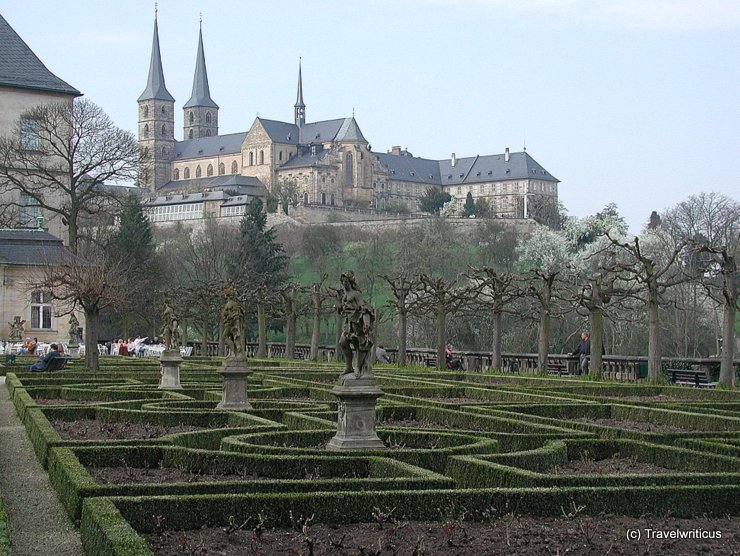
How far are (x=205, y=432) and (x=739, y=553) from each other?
753cm

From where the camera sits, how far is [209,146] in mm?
166250

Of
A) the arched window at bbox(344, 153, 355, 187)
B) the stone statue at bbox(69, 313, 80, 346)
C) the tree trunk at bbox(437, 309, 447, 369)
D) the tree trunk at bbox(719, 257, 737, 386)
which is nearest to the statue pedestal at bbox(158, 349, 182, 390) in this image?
the tree trunk at bbox(437, 309, 447, 369)

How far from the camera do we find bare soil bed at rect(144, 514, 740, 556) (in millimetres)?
8498

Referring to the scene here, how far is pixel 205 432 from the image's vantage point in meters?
14.3

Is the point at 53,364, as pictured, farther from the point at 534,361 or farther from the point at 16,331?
the point at 16,331

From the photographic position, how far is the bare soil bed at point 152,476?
1163 centimetres

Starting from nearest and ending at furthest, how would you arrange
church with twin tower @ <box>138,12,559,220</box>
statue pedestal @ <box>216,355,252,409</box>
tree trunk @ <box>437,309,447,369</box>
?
statue pedestal @ <box>216,355,252,409</box>, tree trunk @ <box>437,309,447,369</box>, church with twin tower @ <box>138,12,559,220</box>

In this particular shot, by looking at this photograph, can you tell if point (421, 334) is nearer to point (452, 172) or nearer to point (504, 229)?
point (504, 229)

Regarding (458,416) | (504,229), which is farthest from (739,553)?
(504,229)

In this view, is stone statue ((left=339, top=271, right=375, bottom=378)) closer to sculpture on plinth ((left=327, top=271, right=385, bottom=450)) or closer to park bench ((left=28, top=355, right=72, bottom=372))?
sculpture on plinth ((left=327, top=271, right=385, bottom=450))

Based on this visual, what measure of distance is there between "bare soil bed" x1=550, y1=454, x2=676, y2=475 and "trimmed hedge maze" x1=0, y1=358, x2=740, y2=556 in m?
0.02

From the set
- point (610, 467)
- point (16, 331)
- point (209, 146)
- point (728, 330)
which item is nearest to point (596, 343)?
point (728, 330)

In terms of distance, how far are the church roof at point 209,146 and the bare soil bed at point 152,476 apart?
492 ft

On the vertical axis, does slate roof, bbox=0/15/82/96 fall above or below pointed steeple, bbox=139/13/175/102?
below
